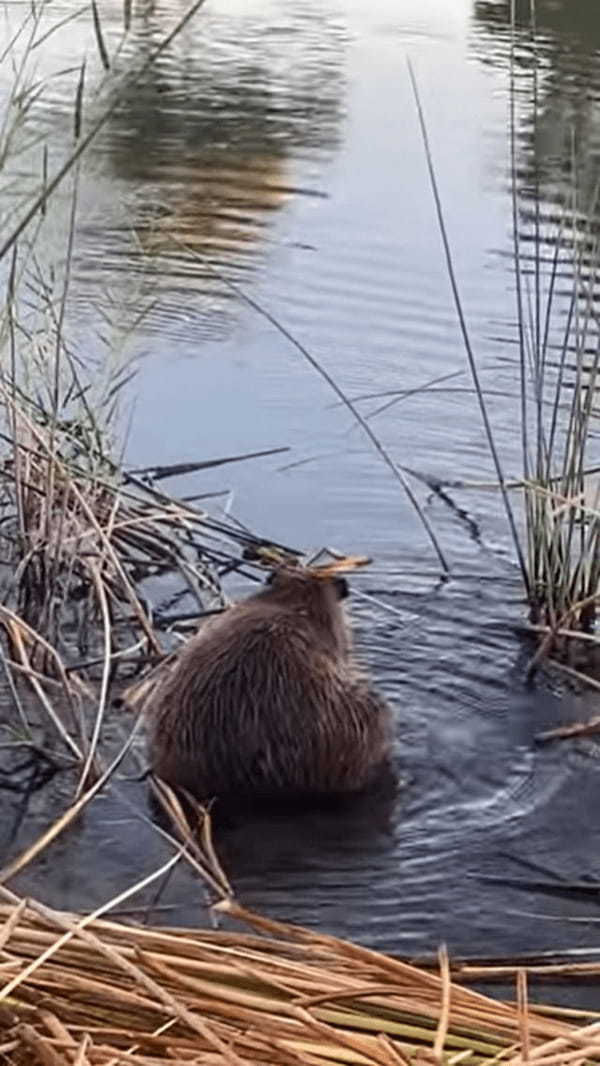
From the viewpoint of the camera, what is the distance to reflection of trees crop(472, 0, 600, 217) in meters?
9.62

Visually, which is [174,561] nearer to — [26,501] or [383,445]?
[26,501]

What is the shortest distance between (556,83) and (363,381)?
6845 mm

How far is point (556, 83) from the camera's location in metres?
12.6

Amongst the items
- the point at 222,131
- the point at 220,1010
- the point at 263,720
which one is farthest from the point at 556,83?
the point at 220,1010

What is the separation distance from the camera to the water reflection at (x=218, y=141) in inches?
312

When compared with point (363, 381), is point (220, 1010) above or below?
above

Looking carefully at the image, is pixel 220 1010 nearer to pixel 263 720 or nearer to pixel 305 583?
pixel 263 720

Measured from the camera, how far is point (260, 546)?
4.64 metres

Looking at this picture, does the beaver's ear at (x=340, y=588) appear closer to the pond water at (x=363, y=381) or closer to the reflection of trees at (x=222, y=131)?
the pond water at (x=363, y=381)

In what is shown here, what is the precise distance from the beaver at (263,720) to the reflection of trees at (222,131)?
3.37 metres

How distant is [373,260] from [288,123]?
3.44m

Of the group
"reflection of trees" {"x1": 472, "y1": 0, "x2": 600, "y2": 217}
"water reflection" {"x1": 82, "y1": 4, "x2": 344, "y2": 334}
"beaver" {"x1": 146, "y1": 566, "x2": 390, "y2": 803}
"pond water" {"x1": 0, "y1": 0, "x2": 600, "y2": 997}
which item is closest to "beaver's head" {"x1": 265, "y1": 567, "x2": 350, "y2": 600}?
"beaver" {"x1": 146, "y1": 566, "x2": 390, "y2": 803}

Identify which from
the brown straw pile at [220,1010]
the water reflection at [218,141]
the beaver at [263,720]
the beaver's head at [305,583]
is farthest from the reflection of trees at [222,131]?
the brown straw pile at [220,1010]

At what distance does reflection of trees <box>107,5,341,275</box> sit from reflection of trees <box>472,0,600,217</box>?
3.95 feet
